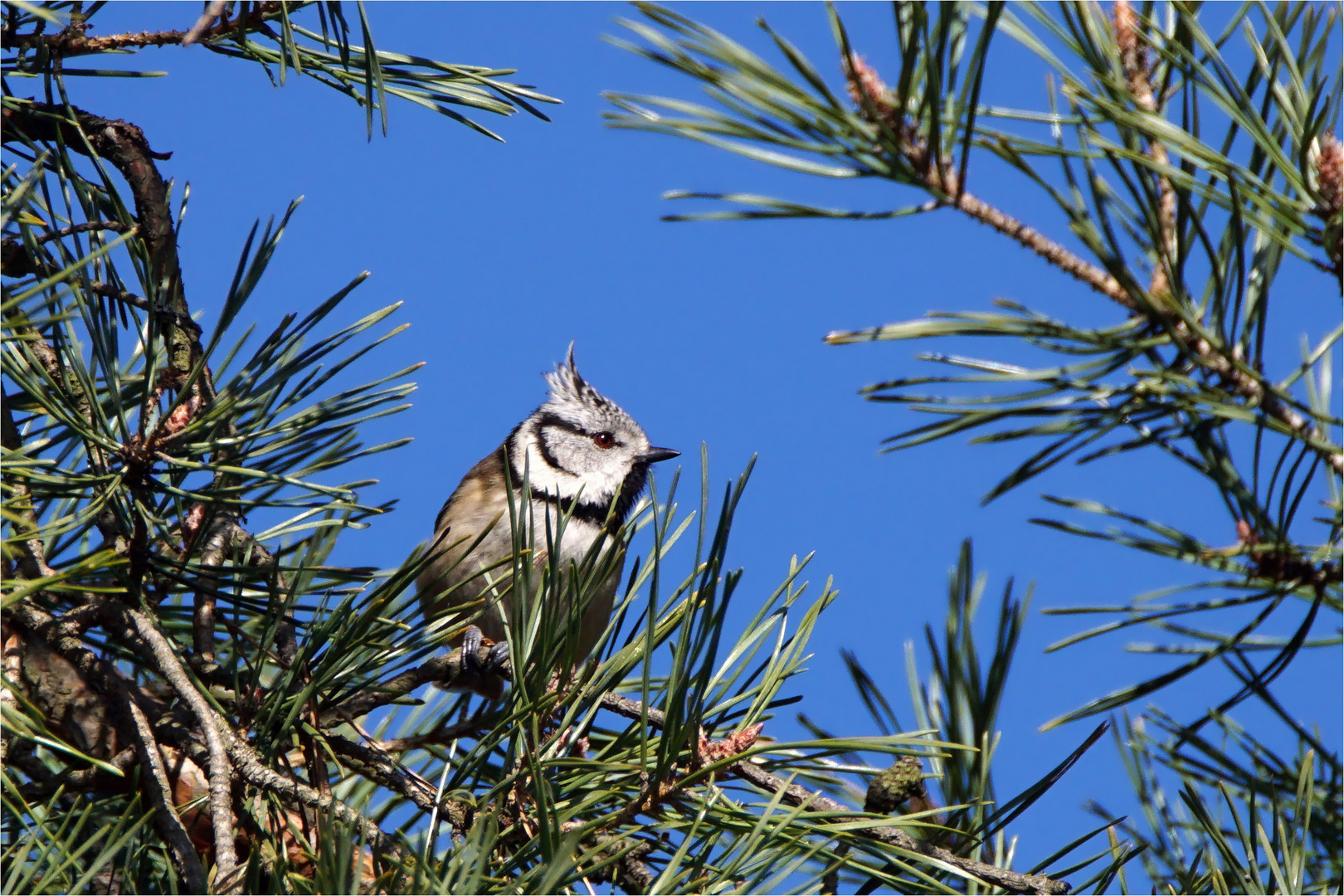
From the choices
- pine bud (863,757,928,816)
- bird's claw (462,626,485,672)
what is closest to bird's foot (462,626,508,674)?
bird's claw (462,626,485,672)

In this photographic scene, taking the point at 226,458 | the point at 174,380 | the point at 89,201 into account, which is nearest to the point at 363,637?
the point at 226,458

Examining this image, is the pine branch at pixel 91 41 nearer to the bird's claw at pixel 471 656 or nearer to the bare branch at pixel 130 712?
the bare branch at pixel 130 712

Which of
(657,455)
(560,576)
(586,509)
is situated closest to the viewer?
(560,576)

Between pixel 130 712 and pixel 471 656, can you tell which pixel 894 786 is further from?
pixel 130 712

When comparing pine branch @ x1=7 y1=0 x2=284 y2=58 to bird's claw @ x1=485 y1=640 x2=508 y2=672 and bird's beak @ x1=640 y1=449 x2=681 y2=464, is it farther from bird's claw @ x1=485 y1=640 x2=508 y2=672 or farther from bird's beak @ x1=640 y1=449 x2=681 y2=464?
bird's beak @ x1=640 y1=449 x2=681 y2=464

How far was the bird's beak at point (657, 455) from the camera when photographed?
4.42 m

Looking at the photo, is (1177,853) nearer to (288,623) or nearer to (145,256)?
(288,623)

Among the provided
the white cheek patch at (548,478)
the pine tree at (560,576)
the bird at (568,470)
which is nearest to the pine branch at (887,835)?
the pine tree at (560,576)

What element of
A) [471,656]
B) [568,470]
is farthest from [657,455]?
[471,656]

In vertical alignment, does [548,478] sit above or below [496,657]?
above

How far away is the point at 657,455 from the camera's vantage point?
4.42m

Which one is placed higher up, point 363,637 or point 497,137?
point 497,137

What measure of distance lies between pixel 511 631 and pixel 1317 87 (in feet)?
4.65

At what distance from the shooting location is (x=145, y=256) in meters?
1.81
